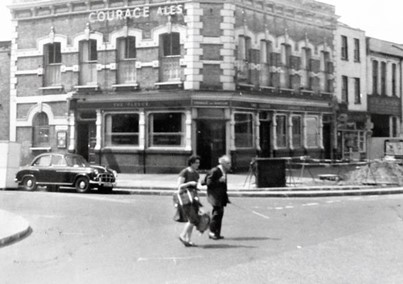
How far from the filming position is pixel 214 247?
31.4 ft

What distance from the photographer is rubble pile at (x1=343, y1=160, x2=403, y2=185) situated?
74.2 feet

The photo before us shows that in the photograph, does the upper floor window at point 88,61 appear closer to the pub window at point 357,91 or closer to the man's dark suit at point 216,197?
the pub window at point 357,91

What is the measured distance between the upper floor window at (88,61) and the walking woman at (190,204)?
63.4 feet

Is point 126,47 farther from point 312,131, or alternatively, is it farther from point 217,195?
point 217,195

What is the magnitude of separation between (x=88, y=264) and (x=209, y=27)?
19251mm

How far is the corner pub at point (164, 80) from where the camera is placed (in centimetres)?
2591

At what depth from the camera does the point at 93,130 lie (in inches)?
1122

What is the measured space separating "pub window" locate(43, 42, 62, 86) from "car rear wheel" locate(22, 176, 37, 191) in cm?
992

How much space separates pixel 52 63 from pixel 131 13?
5539mm

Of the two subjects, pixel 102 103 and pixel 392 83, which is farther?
pixel 392 83

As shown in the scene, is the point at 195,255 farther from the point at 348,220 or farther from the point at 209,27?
the point at 209,27

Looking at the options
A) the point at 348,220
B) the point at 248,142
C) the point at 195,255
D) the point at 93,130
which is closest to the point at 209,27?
the point at 248,142

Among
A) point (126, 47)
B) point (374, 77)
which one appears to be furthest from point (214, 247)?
point (374, 77)

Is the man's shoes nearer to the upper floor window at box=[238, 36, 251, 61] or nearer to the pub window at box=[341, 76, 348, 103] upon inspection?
the upper floor window at box=[238, 36, 251, 61]
